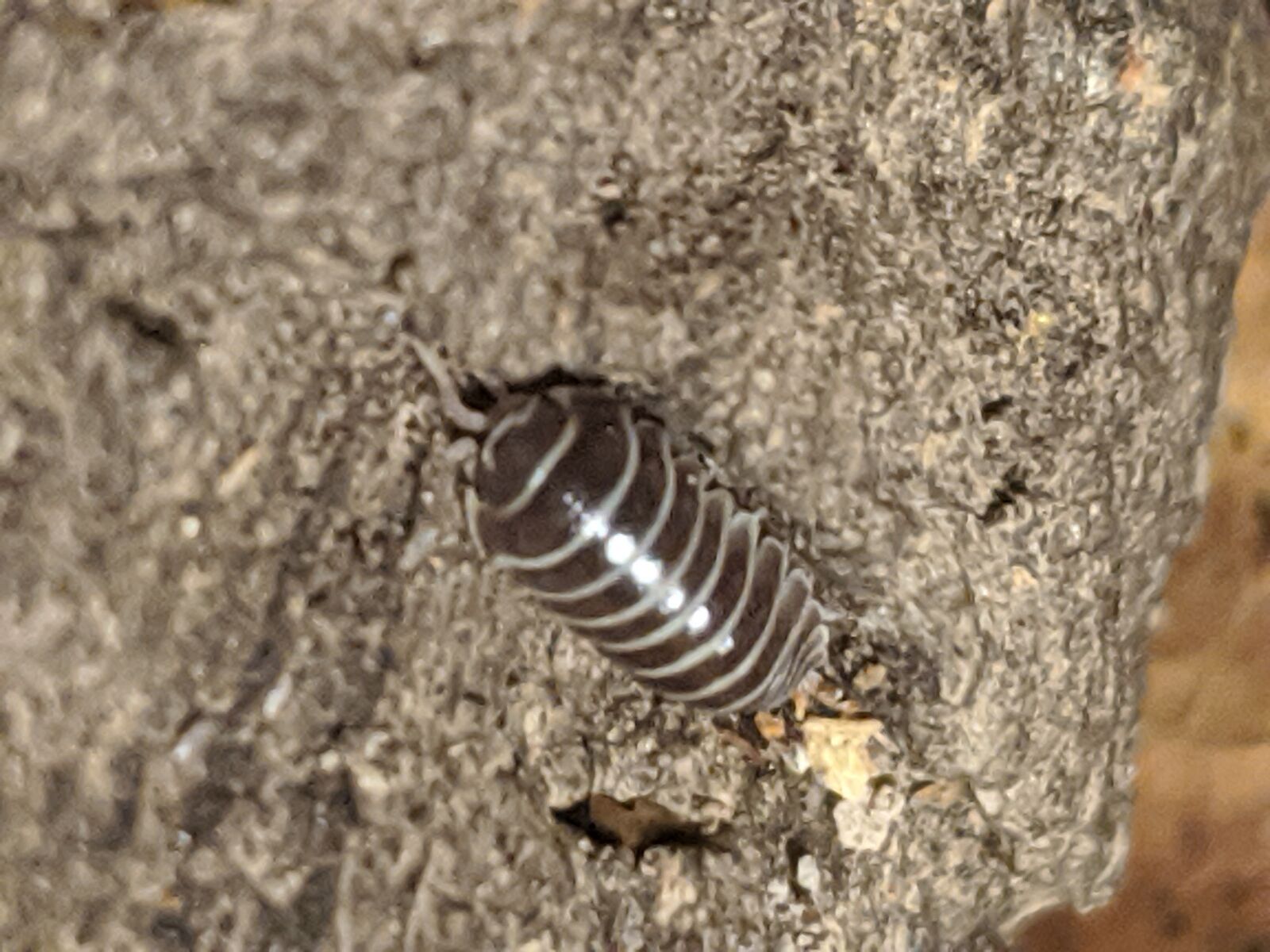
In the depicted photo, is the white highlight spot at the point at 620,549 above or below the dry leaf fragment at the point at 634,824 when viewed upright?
above

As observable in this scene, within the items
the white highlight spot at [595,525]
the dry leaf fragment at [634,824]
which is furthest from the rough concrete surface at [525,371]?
the white highlight spot at [595,525]

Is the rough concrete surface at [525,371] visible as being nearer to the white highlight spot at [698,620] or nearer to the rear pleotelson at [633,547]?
the rear pleotelson at [633,547]

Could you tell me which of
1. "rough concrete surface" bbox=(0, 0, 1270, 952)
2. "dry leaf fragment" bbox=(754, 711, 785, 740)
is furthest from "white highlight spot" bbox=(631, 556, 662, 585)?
"dry leaf fragment" bbox=(754, 711, 785, 740)

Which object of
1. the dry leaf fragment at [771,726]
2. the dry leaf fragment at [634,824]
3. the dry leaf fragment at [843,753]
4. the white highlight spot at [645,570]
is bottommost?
the dry leaf fragment at [634,824]

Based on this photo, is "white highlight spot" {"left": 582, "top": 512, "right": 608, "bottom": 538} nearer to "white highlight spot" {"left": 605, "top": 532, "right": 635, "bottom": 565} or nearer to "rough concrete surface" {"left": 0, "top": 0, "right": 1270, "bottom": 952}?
"white highlight spot" {"left": 605, "top": 532, "right": 635, "bottom": 565}

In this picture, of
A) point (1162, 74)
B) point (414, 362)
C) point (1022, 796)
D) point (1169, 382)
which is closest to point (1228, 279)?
point (1169, 382)

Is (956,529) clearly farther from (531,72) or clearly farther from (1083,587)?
(531,72)

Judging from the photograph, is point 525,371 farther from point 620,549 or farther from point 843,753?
point 843,753
